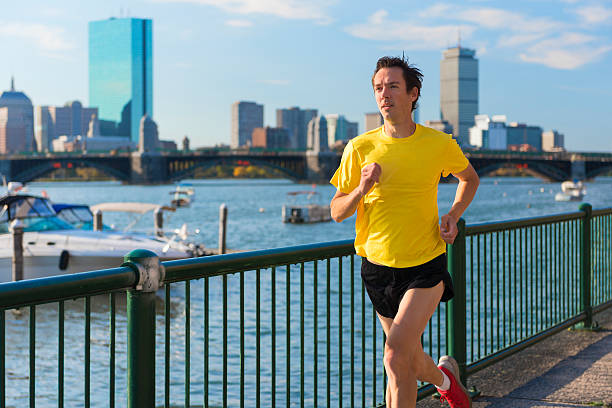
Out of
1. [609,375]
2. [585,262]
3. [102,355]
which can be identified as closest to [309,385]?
[102,355]

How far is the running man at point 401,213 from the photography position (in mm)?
3207

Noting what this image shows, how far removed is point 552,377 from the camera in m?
5.66

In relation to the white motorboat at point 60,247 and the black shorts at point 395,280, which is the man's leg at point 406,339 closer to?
the black shorts at point 395,280

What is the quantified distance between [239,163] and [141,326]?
115723 millimetres

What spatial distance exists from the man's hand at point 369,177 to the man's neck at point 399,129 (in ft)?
0.86

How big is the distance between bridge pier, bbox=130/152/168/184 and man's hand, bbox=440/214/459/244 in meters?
123

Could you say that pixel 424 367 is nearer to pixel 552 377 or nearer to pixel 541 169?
pixel 552 377

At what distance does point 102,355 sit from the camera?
14.4 metres

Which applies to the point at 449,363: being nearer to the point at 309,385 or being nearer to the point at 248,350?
the point at 309,385

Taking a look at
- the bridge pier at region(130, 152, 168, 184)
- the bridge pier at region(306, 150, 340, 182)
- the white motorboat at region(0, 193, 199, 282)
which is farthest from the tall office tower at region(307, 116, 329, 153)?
the white motorboat at region(0, 193, 199, 282)

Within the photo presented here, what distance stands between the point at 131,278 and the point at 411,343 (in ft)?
4.13

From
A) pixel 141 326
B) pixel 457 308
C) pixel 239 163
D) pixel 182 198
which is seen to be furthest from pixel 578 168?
pixel 141 326

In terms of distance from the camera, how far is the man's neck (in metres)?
3.28

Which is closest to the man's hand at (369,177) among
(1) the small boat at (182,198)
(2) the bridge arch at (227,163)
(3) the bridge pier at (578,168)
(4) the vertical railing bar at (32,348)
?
(4) the vertical railing bar at (32,348)
